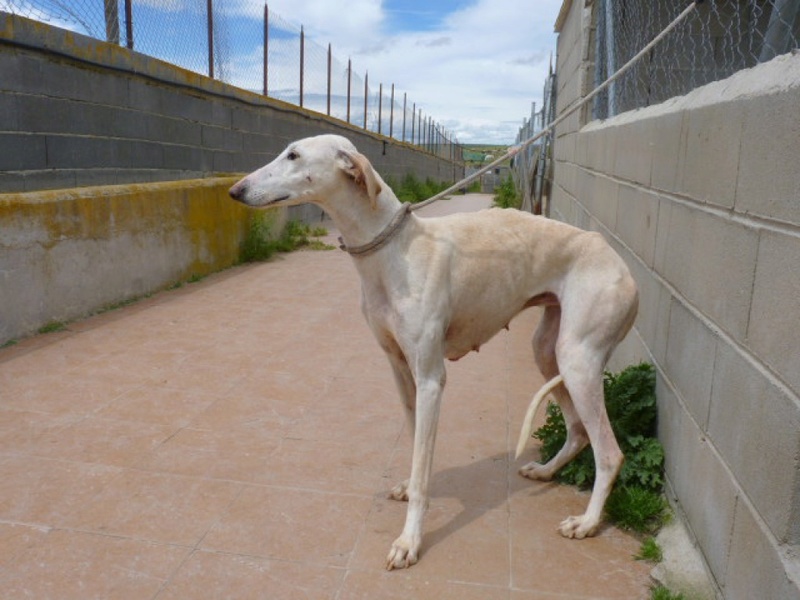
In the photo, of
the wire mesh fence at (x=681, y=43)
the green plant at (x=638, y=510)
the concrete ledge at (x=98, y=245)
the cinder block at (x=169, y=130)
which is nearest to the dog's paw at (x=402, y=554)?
the green plant at (x=638, y=510)

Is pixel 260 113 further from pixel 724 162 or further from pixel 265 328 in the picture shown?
pixel 724 162

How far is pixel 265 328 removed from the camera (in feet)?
19.7

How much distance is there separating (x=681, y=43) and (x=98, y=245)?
478 cm

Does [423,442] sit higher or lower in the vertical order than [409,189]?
lower

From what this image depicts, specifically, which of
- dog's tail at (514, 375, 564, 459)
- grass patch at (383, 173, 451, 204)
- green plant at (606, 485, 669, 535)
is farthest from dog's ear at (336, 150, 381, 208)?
grass patch at (383, 173, 451, 204)

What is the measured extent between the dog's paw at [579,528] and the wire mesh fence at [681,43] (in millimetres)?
1891

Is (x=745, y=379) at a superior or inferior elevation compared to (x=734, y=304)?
inferior

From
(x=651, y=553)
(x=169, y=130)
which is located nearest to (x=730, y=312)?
(x=651, y=553)

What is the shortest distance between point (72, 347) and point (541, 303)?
3616 mm

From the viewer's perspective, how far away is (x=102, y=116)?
712 centimetres

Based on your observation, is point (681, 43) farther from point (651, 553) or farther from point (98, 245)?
point (98, 245)

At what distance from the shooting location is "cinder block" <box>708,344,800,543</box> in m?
1.80

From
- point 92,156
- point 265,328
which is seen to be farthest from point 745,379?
point 92,156

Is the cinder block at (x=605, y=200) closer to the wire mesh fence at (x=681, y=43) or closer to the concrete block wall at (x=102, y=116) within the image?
the wire mesh fence at (x=681, y=43)
